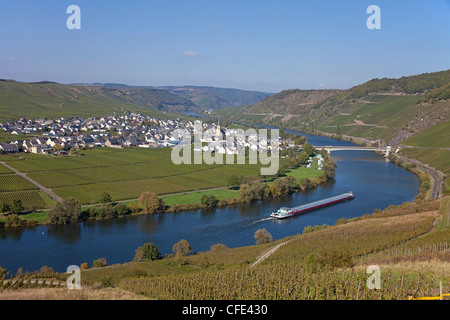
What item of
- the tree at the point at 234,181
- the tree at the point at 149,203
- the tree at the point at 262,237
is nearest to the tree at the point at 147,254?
the tree at the point at 262,237

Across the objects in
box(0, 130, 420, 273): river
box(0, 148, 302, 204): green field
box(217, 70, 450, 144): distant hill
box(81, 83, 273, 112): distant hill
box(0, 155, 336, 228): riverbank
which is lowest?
box(0, 130, 420, 273): river

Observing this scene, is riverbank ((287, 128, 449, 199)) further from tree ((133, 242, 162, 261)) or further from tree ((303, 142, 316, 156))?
tree ((133, 242, 162, 261))

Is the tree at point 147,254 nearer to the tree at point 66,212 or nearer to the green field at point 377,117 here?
the tree at point 66,212

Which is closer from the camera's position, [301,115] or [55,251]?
[55,251]

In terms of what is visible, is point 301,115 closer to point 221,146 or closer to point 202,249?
point 221,146

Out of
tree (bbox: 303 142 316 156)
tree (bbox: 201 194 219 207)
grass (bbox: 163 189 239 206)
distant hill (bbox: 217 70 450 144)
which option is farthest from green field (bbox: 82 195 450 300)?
distant hill (bbox: 217 70 450 144)

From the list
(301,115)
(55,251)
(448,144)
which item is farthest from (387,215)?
(301,115)
